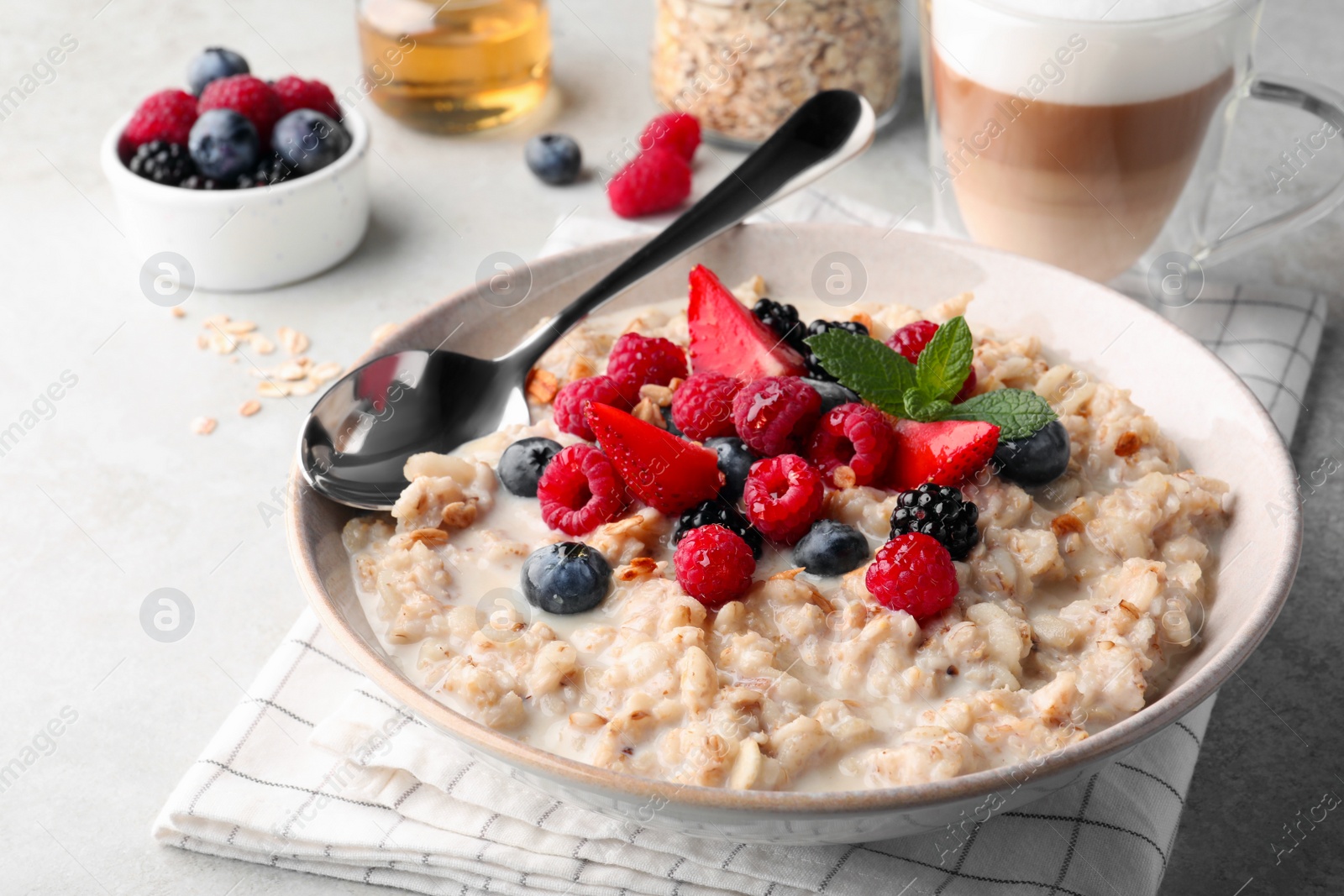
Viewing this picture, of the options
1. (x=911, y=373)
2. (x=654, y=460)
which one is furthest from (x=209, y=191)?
(x=911, y=373)

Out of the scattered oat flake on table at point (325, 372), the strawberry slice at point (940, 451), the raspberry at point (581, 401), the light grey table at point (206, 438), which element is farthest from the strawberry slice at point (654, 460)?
the scattered oat flake on table at point (325, 372)

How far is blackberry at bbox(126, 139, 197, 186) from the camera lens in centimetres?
222

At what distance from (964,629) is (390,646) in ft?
1.90

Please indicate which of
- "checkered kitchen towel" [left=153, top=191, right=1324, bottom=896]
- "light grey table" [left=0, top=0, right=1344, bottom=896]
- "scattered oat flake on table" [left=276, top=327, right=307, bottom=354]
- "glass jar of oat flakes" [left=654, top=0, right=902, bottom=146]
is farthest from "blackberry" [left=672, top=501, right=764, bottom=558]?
"glass jar of oat flakes" [left=654, top=0, right=902, bottom=146]

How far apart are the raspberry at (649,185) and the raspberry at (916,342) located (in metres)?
0.91

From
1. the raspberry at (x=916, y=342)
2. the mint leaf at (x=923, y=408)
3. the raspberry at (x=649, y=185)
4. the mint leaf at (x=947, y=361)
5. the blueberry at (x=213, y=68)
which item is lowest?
the raspberry at (x=649, y=185)

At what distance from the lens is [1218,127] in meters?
2.05

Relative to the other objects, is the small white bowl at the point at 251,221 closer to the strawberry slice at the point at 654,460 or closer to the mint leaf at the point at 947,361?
the strawberry slice at the point at 654,460

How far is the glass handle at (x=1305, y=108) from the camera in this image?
2.01 meters

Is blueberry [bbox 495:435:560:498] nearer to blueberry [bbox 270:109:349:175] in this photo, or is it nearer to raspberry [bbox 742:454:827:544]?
raspberry [bbox 742:454:827:544]

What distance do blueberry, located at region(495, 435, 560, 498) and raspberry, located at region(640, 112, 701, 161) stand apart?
3.65 ft

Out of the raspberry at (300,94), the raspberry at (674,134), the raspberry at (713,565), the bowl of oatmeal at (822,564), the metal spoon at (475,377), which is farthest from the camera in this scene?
the raspberry at (674,134)

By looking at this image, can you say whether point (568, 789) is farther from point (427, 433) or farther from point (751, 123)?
point (751, 123)

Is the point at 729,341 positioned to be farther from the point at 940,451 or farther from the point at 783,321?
the point at 940,451
